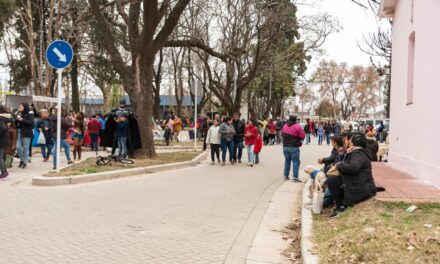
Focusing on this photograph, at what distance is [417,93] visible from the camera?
453 inches

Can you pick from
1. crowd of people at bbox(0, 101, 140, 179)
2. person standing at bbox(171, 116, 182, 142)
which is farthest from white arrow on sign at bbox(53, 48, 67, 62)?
person standing at bbox(171, 116, 182, 142)

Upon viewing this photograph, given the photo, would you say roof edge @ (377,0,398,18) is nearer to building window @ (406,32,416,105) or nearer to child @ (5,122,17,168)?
building window @ (406,32,416,105)

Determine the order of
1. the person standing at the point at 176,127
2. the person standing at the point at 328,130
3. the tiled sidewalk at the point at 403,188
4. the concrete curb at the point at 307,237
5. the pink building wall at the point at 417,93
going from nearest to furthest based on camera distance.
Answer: the concrete curb at the point at 307,237 < the tiled sidewalk at the point at 403,188 < the pink building wall at the point at 417,93 < the person standing at the point at 176,127 < the person standing at the point at 328,130

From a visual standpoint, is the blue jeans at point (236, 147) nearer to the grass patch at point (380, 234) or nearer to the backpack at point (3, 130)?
the backpack at point (3, 130)

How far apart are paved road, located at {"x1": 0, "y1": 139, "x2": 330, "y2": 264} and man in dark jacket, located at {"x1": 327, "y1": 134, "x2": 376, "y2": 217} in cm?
144

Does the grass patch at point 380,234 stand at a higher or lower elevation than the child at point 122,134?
lower

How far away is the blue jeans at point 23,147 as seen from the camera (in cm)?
1509

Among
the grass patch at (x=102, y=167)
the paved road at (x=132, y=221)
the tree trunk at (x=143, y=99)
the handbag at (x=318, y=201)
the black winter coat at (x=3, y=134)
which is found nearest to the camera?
the paved road at (x=132, y=221)

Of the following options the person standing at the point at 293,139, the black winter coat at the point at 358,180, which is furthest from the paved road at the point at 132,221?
the black winter coat at the point at 358,180

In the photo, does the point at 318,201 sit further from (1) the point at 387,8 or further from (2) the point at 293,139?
(1) the point at 387,8

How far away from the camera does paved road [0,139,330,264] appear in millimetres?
6133

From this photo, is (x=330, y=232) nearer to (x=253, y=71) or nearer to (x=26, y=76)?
(x=253, y=71)

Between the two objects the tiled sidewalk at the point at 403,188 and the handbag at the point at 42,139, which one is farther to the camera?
the handbag at the point at 42,139

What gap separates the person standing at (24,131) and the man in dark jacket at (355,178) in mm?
10255
